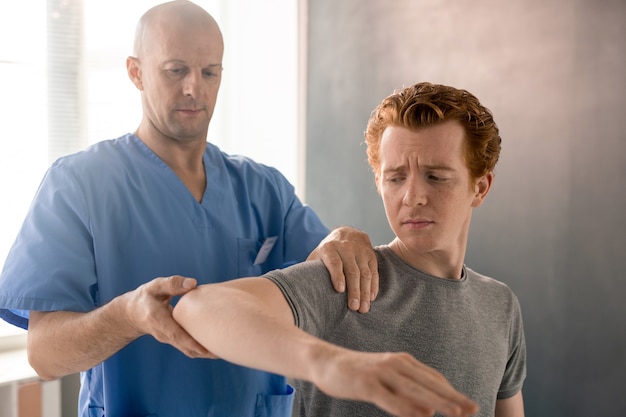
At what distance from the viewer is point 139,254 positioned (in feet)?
4.72

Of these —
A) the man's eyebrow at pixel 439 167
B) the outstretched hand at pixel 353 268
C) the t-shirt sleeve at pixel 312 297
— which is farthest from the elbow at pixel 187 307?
the man's eyebrow at pixel 439 167

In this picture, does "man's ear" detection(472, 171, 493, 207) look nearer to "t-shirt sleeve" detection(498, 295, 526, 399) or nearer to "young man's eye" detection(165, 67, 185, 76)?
"t-shirt sleeve" detection(498, 295, 526, 399)

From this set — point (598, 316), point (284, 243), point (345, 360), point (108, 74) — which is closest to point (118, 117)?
point (108, 74)

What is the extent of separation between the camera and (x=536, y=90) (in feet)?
5.80

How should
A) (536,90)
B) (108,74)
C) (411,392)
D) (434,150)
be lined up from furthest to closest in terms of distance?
(108,74) < (536,90) < (434,150) < (411,392)

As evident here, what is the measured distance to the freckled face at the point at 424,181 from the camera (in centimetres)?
124

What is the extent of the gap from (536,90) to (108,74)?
4.63 ft

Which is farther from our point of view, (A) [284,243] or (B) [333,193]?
(B) [333,193]

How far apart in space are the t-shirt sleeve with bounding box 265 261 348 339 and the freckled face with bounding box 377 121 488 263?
181 mm

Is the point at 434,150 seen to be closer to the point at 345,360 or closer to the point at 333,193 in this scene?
the point at 345,360

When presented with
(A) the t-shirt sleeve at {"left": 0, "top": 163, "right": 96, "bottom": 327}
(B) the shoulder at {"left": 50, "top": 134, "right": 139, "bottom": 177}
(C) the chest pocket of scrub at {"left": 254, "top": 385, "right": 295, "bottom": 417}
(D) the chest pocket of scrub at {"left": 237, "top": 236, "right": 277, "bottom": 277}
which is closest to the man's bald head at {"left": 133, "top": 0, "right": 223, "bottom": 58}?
(B) the shoulder at {"left": 50, "top": 134, "right": 139, "bottom": 177}

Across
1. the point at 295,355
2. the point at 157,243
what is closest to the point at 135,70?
the point at 157,243

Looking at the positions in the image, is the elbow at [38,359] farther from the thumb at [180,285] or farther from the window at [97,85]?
the window at [97,85]

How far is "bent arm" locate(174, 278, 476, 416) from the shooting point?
70 centimetres
